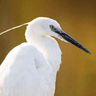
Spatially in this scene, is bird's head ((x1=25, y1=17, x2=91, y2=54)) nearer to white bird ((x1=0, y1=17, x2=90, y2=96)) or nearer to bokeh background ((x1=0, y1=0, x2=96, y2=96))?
white bird ((x1=0, y1=17, x2=90, y2=96))

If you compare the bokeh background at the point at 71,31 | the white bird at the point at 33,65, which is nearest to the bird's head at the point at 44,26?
the white bird at the point at 33,65

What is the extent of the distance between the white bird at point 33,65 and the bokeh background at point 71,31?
116 centimetres


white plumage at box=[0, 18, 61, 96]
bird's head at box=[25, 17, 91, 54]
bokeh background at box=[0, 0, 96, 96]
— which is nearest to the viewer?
white plumage at box=[0, 18, 61, 96]

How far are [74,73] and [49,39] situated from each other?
1.23 meters

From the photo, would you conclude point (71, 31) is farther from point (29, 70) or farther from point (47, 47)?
point (29, 70)

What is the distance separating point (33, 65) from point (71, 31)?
1440 millimetres

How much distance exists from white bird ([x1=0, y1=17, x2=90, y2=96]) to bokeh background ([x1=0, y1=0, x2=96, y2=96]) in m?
1.16

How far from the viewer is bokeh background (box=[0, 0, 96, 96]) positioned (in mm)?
2305

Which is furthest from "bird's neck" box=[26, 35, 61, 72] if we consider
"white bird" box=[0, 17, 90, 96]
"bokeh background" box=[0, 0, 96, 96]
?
"bokeh background" box=[0, 0, 96, 96]

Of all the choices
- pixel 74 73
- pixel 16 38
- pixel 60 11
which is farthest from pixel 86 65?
pixel 16 38

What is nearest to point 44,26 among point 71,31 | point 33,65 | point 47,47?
point 47,47

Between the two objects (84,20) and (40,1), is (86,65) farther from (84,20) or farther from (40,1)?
(40,1)

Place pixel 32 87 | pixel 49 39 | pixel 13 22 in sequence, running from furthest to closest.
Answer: pixel 13 22
pixel 49 39
pixel 32 87

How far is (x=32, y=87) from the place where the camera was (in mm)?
903
